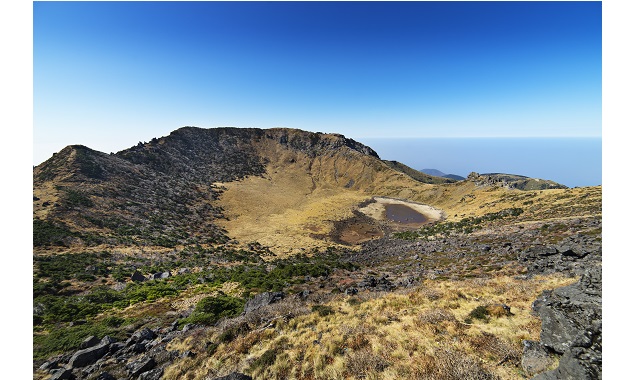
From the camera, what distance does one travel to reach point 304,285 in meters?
21.8

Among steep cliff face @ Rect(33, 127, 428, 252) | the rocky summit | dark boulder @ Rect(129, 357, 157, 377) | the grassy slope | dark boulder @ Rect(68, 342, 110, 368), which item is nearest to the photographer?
the rocky summit

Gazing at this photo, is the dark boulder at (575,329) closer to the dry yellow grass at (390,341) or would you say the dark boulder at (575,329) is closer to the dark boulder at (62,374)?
the dry yellow grass at (390,341)

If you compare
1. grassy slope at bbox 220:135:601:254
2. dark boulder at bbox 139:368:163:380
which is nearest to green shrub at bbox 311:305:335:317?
dark boulder at bbox 139:368:163:380

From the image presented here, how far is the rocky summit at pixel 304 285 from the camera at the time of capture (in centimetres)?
816

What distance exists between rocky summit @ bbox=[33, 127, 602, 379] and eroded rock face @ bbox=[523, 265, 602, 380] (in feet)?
0.15

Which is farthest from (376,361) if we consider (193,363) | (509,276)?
(509,276)

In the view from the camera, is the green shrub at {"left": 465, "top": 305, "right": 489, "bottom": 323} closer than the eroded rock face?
No

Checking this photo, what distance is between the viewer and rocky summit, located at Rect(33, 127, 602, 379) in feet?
26.8

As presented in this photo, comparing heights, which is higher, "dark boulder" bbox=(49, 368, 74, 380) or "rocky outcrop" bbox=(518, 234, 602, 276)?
"rocky outcrop" bbox=(518, 234, 602, 276)

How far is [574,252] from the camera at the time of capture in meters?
18.1

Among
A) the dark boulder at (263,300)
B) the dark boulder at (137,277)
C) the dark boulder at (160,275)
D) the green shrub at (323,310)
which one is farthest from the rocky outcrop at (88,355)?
the dark boulder at (160,275)

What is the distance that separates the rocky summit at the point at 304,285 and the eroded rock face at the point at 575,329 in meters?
0.04

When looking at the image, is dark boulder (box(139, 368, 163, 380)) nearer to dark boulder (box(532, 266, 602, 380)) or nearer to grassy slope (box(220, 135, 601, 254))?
dark boulder (box(532, 266, 602, 380))

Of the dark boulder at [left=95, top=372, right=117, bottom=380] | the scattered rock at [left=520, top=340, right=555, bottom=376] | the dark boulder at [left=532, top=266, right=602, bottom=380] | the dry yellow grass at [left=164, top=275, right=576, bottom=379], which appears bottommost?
the dark boulder at [left=95, top=372, right=117, bottom=380]
